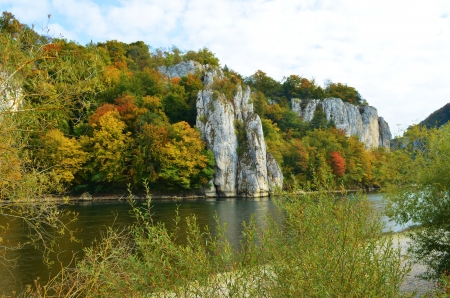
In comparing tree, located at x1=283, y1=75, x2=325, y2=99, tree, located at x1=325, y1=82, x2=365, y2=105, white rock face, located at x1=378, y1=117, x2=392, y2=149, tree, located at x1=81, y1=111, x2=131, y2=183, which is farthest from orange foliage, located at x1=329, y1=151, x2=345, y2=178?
white rock face, located at x1=378, y1=117, x2=392, y2=149

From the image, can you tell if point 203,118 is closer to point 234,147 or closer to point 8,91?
point 234,147

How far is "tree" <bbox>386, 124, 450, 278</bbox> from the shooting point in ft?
29.5

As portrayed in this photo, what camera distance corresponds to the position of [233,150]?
172 ft

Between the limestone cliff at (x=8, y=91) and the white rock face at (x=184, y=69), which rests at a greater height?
the white rock face at (x=184, y=69)

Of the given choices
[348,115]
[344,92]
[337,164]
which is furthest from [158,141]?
[344,92]

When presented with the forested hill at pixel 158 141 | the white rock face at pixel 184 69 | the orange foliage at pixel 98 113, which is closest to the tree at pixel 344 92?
the forested hill at pixel 158 141

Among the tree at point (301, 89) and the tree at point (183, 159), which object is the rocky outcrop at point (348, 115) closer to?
the tree at point (301, 89)

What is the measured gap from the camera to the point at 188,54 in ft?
270

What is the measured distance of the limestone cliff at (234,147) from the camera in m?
49.9

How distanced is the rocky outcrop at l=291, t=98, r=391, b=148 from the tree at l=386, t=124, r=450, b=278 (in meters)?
77.2

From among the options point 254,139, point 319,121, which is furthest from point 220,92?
point 319,121

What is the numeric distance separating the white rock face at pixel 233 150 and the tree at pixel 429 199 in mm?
38945

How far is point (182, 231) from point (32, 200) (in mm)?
13399

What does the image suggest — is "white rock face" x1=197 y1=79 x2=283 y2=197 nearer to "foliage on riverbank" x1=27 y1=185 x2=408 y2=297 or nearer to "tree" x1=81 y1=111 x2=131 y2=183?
"tree" x1=81 y1=111 x2=131 y2=183
